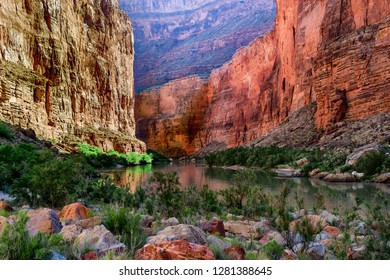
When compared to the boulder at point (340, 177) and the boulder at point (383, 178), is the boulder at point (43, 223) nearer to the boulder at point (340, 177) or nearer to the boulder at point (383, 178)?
the boulder at point (383, 178)

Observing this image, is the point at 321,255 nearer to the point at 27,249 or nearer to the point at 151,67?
the point at 27,249

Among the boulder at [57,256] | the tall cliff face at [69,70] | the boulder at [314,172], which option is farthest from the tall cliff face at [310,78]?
the boulder at [57,256]

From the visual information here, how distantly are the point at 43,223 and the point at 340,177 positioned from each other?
1673cm

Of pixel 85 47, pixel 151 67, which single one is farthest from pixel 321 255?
pixel 151 67

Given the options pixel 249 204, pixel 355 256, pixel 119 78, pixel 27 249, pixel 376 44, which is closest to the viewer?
pixel 27 249

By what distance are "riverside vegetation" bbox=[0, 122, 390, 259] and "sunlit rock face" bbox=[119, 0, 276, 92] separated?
91622mm

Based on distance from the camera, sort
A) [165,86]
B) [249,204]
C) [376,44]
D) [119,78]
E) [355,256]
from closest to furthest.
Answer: [355,256] < [249,204] < [376,44] < [119,78] < [165,86]

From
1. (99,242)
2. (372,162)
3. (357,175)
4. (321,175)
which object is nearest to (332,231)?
(99,242)

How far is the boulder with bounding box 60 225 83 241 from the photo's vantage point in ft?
13.0

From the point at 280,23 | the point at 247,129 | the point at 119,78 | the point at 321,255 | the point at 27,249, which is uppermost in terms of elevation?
the point at 280,23

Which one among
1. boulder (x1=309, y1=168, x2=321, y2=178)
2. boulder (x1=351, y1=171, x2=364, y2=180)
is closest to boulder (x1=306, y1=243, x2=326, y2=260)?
boulder (x1=351, y1=171, x2=364, y2=180)

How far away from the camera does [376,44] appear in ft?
102

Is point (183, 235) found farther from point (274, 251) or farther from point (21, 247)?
point (21, 247)

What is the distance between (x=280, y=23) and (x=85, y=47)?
31.8 meters
